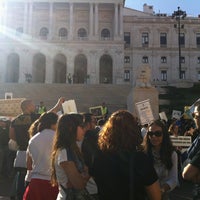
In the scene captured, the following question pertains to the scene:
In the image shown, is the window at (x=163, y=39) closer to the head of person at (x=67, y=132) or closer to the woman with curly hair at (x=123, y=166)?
the head of person at (x=67, y=132)

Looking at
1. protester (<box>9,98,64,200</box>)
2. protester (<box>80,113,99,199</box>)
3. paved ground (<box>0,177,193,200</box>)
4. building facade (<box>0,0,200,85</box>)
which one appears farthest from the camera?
building facade (<box>0,0,200,85</box>)

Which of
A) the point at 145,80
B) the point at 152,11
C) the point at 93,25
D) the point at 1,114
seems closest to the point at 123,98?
the point at 145,80

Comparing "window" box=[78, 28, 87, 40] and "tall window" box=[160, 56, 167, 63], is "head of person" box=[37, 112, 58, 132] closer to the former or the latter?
"window" box=[78, 28, 87, 40]

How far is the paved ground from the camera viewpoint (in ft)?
27.3

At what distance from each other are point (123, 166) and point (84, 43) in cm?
5102

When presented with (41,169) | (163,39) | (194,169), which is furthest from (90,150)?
(163,39)

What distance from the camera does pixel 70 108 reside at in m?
8.83

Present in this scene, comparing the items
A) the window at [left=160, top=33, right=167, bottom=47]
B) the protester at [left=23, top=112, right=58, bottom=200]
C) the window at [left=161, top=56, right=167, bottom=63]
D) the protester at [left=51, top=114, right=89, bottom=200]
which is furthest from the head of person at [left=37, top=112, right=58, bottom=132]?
the window at [left=160, top=33, right=167, bottom=47]

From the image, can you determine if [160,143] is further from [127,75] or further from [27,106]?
[127,75]

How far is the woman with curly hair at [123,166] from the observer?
3152 mm

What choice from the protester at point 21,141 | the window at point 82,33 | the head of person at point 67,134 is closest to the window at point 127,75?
the window at point 82,33

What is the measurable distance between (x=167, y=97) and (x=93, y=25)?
2422 cm

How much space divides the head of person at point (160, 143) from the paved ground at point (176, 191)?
3.96m

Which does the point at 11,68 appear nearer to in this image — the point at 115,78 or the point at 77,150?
the point at 115,78
